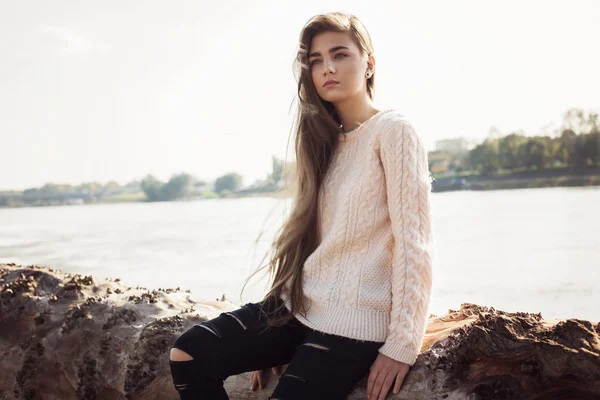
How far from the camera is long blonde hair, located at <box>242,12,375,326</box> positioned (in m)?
2.44

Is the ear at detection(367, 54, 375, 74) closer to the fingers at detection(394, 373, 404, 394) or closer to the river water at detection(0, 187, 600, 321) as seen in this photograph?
the river water at detection(0, 187, 600, 321)

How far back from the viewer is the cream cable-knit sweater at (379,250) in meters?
2.04

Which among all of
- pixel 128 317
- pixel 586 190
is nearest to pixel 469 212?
pixel 586 190

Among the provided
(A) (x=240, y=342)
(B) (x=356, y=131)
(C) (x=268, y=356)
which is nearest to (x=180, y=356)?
(A) (x=240, y=342)

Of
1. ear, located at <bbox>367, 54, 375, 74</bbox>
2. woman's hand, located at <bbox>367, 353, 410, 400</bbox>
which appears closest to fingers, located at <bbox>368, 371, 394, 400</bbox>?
woman's hand, located at <bbox>367, 353, 410, 400</bbox>

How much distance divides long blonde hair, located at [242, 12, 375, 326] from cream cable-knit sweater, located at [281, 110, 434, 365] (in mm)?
104

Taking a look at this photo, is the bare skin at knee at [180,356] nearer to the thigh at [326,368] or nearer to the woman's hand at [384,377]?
the thigh at [326,368]

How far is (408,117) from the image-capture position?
7.56 feet

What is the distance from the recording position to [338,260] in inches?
90.2

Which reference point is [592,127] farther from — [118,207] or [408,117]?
[118,207]

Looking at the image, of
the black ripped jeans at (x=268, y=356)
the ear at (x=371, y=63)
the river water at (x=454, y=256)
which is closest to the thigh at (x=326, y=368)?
the black ripped jeans at (x=268, y=356)

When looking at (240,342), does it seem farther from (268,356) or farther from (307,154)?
(307,154)

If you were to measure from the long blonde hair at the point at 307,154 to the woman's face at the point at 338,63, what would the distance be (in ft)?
0.10

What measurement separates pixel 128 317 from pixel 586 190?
25.5m
